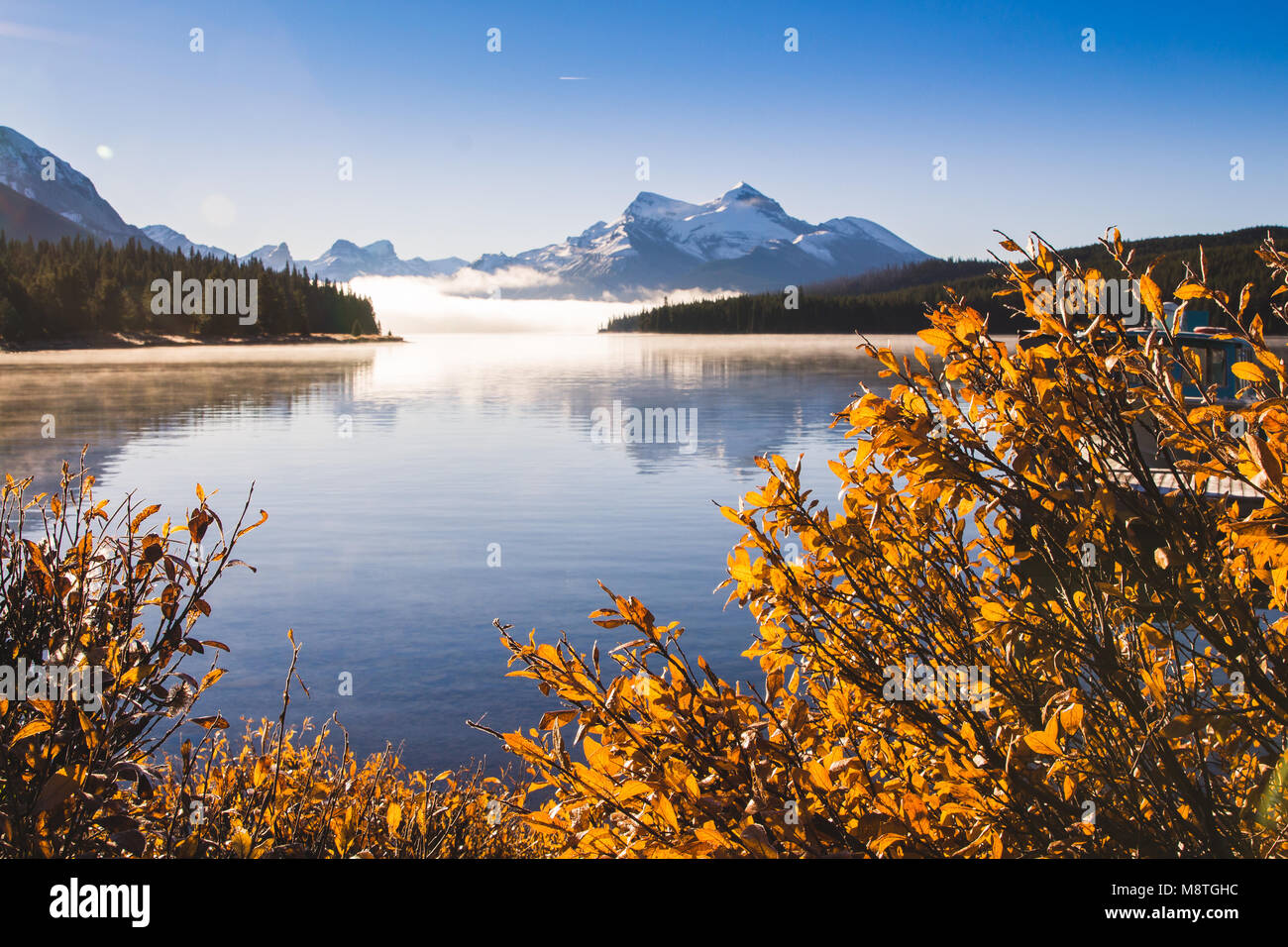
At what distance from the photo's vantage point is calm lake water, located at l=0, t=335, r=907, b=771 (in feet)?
28.9

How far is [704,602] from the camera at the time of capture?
11.0 metres

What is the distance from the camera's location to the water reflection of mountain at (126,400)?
76.4 ft

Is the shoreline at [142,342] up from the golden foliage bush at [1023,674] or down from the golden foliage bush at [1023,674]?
up

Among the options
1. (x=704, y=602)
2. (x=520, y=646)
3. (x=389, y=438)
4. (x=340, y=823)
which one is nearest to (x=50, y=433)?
(x=389, y=438)

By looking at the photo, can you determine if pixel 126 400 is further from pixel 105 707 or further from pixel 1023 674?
pixel 1023 674

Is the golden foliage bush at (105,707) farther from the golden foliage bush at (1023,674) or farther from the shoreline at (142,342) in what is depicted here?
the shoreline at (142,342)

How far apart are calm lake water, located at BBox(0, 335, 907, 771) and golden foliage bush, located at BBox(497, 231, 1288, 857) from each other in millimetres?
5303

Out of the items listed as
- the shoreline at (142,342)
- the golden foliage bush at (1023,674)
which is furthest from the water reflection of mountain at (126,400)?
the shoreline at (142,342)

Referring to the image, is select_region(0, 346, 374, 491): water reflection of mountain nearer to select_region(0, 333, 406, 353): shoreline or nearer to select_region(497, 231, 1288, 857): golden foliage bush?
select_region(497, 231, 1288, 857): golden foliage bush

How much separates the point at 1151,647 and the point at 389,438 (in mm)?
28424

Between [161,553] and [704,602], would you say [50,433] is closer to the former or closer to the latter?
[704,602]

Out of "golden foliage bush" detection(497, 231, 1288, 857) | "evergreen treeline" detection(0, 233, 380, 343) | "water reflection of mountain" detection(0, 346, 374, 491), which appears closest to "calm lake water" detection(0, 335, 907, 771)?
"water reflection of mountain" detection(0, 346, 374, 491)

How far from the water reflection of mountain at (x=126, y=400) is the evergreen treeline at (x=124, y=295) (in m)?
41.3

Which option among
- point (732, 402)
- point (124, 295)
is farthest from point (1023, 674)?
point (124, 295)
